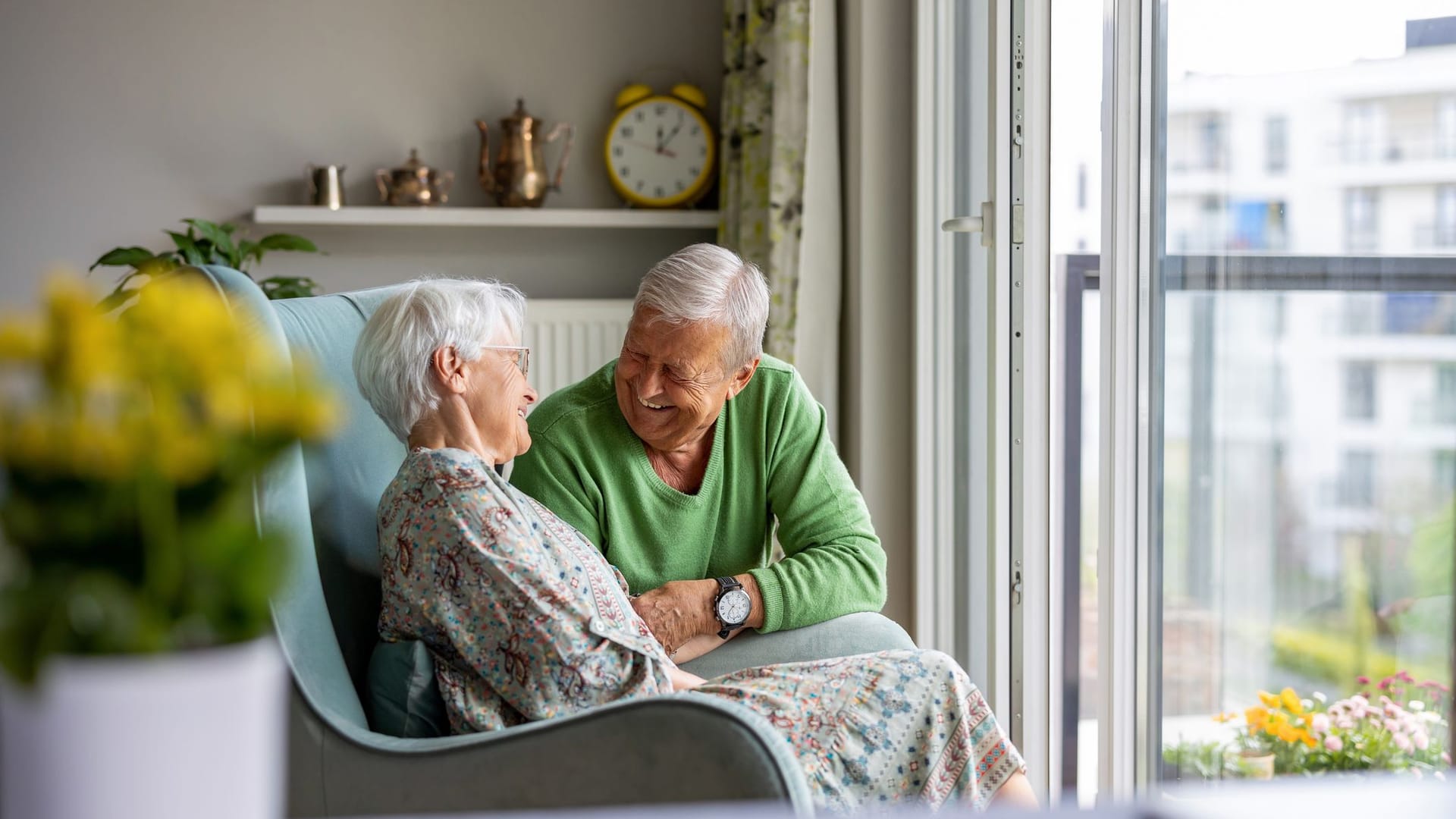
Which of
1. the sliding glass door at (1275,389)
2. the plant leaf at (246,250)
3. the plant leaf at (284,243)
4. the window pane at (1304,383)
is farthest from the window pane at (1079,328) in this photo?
the plant leaf at (246,250)

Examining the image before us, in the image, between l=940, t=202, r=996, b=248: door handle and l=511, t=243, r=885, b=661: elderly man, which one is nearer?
l=511, t=243, r=885, b=661: elderly man

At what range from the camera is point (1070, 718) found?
9.34ft

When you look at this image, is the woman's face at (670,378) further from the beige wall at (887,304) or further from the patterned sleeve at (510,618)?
the beige wall at (887,304)

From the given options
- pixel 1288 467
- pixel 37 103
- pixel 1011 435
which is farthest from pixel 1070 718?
pixel 37 103

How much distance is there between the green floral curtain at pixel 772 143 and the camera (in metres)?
3.06

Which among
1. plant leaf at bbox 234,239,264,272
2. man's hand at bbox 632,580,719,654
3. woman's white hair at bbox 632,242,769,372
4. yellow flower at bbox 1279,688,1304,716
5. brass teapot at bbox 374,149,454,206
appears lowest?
yellow flower at bbox 1279,688,1304,716

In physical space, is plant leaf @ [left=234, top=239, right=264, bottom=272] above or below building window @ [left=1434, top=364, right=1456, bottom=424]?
above


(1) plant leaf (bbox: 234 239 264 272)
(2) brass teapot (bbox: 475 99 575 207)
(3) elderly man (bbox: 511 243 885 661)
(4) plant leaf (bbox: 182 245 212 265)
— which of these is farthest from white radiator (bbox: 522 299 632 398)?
(3) elderly man (bbox: 511 243 885 661)

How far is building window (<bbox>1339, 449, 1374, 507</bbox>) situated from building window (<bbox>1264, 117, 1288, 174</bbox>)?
39cm

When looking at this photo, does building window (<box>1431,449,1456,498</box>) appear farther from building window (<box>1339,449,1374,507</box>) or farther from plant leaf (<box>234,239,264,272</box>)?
plant leaf (<box>234,239,264,272</box>)

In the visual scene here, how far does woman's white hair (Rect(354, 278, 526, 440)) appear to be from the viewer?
5.05 feet

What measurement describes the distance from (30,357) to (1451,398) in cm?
137

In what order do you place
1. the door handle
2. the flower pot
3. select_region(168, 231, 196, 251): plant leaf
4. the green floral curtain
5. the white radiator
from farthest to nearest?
the white radiator, the green floral curtain, select_region(168, 231, 196, 251): plant leaf, the door handle, the flower pot

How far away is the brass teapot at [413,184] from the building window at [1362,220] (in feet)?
8.88
